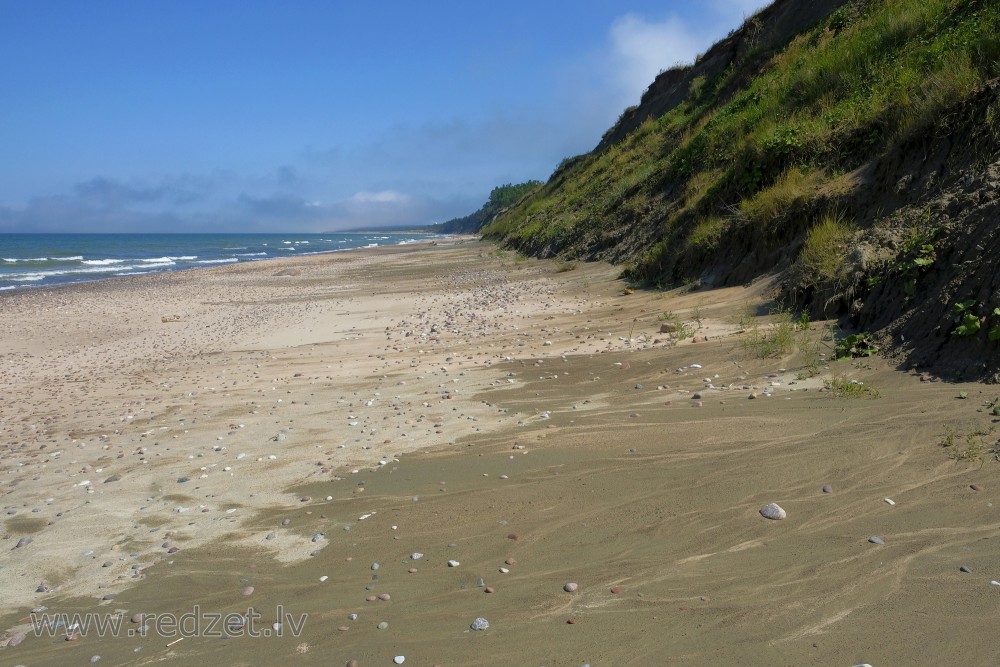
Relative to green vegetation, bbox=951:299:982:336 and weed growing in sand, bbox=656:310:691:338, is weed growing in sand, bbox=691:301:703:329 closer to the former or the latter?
weed growing in sand, bbox=656:310:691:338

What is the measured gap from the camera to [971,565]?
3.13 meters

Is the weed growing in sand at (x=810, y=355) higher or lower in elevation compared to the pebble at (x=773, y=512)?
higher

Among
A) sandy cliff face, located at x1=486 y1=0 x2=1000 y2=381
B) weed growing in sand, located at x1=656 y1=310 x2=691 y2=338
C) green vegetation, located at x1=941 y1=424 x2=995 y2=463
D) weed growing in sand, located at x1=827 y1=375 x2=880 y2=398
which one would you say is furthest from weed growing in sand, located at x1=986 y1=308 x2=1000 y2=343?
weed growing in sand, located at x1=656 y1=310 x2=691 y2=338

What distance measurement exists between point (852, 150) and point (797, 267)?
325cm

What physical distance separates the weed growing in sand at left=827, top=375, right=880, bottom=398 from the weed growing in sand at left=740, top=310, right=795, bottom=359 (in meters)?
1.08

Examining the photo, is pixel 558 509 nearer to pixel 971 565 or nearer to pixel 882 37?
pixel 971 565

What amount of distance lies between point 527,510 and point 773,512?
150 cm

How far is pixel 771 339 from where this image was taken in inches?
287

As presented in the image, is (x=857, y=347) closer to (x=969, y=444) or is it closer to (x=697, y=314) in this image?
(x=969, y=444)

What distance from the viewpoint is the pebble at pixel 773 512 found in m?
3.90

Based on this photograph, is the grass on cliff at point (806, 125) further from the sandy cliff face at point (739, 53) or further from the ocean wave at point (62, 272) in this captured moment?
the ocean wave at point (62, 272)

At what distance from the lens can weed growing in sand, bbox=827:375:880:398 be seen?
18.6ft

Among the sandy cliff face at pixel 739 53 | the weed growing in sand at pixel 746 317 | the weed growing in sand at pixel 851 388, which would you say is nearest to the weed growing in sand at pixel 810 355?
the weed growing in sand at pixel 851 388

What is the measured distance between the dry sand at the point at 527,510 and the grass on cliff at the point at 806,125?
356cm
